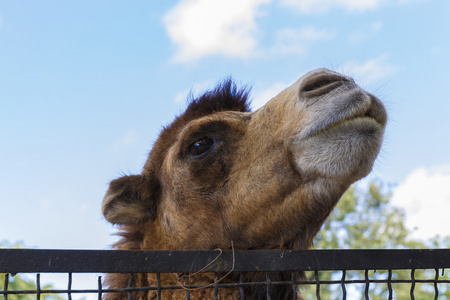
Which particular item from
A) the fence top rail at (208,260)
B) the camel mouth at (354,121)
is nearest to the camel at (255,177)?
the camel mouth at (354,121)

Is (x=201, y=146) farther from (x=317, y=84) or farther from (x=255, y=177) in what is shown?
(x=317, y=84)

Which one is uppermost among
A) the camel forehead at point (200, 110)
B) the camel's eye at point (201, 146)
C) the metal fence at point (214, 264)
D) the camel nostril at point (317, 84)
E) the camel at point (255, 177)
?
the camel forehead at point (200, 110)

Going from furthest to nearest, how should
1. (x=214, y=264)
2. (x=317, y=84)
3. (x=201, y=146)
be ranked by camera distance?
(x=201, y=146) < (x=317, y=84) < (x=214, y=264)

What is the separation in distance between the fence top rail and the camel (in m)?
0.68

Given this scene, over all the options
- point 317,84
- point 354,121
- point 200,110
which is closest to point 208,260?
point 354,121

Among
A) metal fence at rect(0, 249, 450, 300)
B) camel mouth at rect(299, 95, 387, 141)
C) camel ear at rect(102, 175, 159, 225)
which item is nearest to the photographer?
metal fence at rect(0, 249, 450, 300)

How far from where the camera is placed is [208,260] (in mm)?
2684

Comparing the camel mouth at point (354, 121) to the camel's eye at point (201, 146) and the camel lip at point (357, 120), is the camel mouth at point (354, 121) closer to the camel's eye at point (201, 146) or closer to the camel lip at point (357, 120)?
the camel lip at point (357, 120)

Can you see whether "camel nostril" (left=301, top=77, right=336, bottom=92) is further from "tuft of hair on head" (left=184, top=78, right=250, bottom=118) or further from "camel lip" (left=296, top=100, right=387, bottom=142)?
"tuft of hair on head" (left=184, top=78, right=250, bottom=118)

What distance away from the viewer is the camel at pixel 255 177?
10.7 ft

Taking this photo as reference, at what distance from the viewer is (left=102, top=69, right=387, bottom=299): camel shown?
327 centimetres

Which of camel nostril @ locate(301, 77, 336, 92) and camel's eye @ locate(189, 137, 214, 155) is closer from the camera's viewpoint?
camel nostril @ locate(301, 77, 336, 92)

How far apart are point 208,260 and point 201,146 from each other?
1641mm

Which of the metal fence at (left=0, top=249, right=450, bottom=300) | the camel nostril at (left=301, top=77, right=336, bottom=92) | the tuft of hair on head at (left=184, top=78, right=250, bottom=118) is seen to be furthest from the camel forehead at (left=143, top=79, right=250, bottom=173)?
the metal fence at (left=0, top=249, right=450, bottom=300)
